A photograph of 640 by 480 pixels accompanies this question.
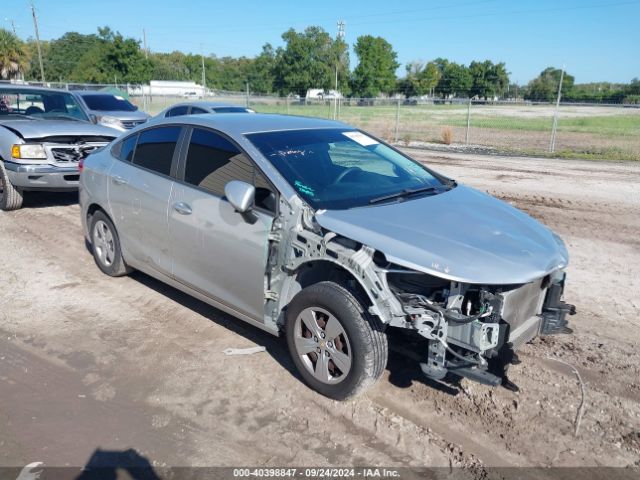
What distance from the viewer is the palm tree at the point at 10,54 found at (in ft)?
174

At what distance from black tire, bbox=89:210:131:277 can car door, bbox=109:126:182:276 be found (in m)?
0.21

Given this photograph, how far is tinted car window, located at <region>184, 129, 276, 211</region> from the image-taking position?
386 centimetres

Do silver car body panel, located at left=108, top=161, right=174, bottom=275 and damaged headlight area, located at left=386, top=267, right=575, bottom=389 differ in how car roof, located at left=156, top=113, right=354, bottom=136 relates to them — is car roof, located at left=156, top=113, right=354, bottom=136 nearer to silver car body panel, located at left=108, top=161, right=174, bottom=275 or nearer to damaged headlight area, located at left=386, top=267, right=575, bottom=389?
silver car body panel, located at left=108, top=161, right=174, bottom=275

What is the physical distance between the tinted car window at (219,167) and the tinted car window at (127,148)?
100 cm

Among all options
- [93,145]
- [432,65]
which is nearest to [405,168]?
[93,145]

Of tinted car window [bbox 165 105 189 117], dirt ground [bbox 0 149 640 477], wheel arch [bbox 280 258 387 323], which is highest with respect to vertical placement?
tinted car window [bbox 165 105 189 117]

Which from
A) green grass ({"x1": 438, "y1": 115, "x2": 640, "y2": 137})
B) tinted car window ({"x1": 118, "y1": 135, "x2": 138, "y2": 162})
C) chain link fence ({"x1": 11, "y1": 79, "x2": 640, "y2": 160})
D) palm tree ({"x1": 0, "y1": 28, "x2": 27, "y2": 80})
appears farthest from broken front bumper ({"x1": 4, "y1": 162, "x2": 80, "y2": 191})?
palm tree ({"x1": 0, "y1": 28, "x2": 27, "y2": 80})

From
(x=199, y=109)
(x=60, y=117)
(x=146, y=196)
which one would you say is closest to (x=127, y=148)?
(x=146, y=196)

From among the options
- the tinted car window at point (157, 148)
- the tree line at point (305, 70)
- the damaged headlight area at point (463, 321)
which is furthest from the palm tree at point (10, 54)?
the damaged headlight area at point (463, 321)

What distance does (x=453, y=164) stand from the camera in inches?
597

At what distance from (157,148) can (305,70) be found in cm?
6753

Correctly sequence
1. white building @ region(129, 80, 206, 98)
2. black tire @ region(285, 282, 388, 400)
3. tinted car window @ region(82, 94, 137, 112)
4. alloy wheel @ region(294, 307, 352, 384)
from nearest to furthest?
black tire @ region(285, 282, 388, 400)
alloy wheel @ region(294, 307, 352, 384)
tinted car window @ region(82, 94, 137, 112)
white building @ region(129, 80, 206, 98)

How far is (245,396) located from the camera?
12.1 feet

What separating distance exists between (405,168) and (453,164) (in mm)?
10949
